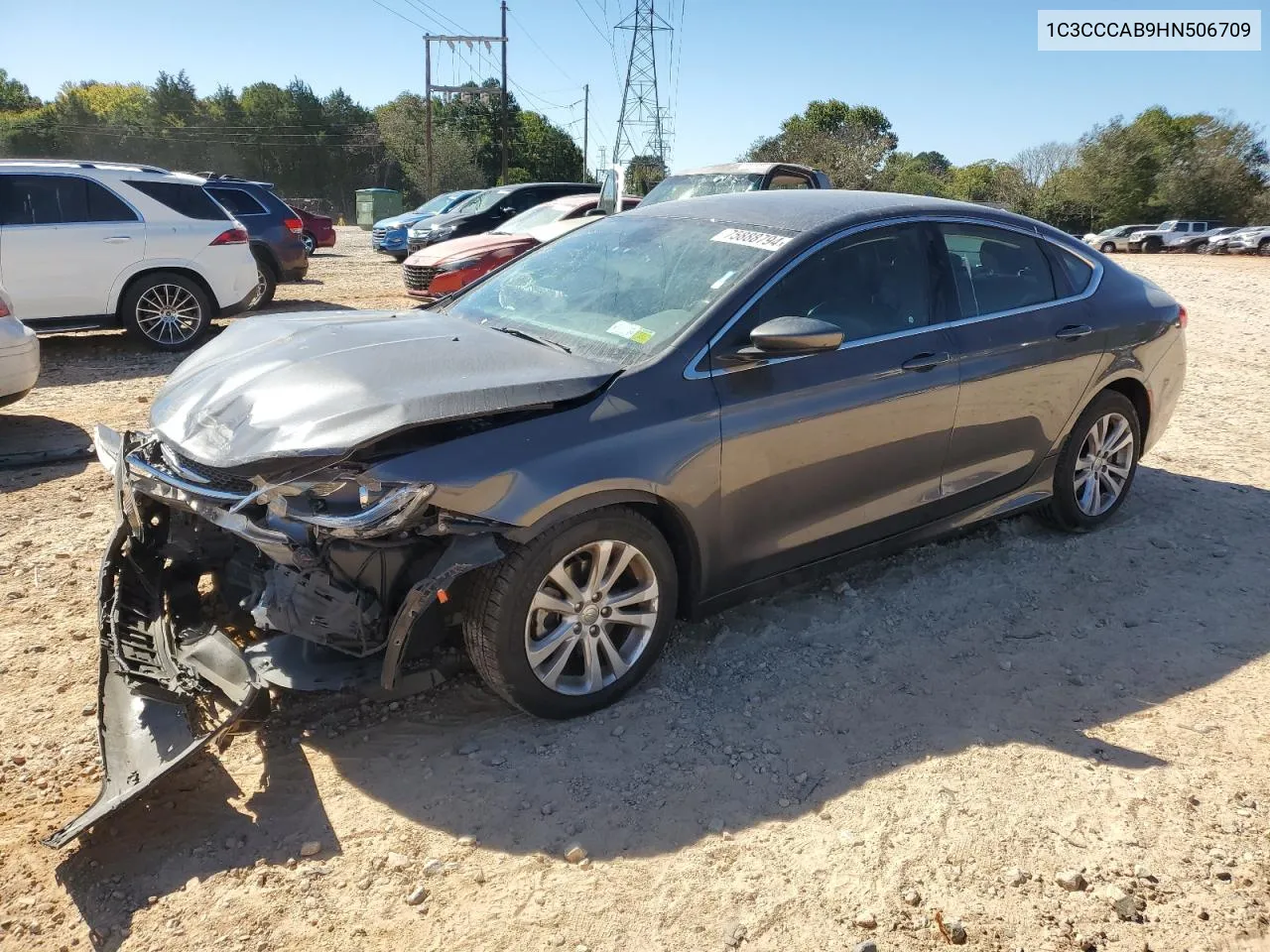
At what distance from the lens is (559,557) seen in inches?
118

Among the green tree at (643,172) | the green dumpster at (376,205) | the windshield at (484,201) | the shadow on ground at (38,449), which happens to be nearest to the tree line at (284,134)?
the green tree at (643,172)

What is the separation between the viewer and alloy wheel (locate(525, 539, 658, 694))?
10.1 feet

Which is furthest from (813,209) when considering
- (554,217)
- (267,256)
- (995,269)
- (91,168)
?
(267,256)

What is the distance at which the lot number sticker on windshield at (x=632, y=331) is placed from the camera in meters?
3.45

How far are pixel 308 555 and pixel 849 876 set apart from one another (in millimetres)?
1823

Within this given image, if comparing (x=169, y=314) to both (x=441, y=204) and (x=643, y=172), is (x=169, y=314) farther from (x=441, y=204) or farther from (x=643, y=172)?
(x=643, y=172)

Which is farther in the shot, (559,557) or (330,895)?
(559,557)

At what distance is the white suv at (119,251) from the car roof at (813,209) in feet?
22.7

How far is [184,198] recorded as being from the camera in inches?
382

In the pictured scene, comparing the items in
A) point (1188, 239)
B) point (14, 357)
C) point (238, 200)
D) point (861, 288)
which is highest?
point (1188, 239)

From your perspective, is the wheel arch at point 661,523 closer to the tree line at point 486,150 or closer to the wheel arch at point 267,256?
the wheel arch at point 267,256

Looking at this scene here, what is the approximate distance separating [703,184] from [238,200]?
22.5 feet

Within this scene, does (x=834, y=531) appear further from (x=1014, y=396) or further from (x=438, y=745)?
(x=438, y=745)

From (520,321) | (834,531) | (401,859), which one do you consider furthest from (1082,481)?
(401,859)
